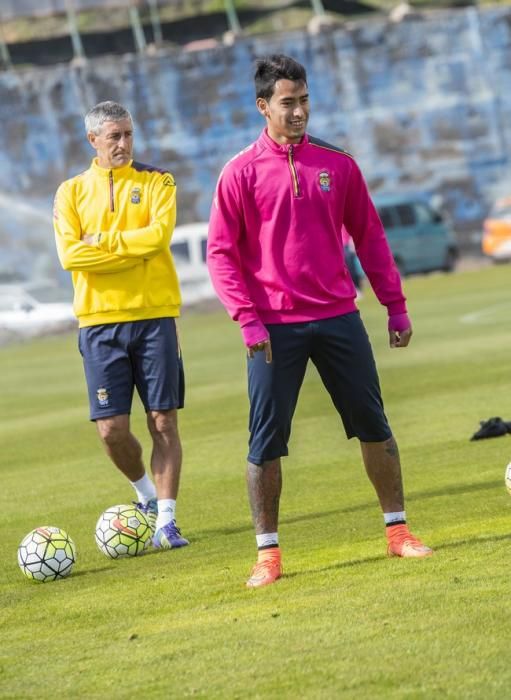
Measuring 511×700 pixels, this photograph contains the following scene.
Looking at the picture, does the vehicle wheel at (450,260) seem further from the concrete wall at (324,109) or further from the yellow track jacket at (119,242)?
the yellow track jacket at (119,242)

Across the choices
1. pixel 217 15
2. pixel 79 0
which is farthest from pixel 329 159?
pixel 217 15

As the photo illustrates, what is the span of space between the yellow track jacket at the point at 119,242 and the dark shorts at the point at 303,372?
170cm

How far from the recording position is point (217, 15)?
4825cm

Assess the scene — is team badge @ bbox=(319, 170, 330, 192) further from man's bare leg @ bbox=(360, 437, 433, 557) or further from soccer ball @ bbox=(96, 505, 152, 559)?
soccer ball @ bbox=(96, 505, 152, 559)

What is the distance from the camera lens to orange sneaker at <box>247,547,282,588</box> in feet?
23.1

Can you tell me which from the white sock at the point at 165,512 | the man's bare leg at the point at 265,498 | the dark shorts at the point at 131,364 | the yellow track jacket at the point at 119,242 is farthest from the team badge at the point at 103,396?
the man's bare leg at the point at 265,498

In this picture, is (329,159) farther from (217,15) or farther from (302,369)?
(217,15)

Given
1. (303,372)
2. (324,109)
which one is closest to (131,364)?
(303,372)

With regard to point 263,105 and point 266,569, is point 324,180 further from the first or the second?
point 266,569

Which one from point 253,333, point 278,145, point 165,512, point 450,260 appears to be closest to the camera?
point 253,333

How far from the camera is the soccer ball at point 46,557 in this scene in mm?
7867

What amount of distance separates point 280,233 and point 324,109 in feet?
126

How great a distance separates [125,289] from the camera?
877 centimetres

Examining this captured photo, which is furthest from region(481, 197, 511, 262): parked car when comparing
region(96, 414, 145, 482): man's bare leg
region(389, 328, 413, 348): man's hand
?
region(389, 328, 413, 348): man's hand
